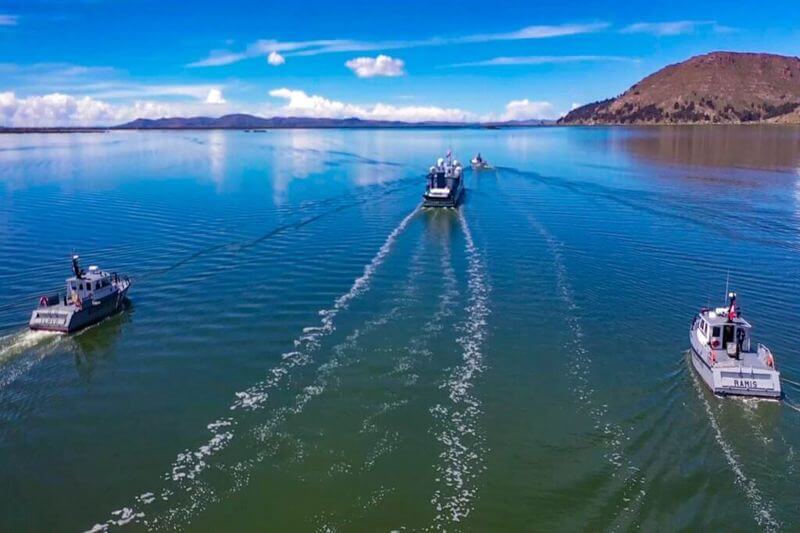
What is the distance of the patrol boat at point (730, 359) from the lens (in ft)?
77.6

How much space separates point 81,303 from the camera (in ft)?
105

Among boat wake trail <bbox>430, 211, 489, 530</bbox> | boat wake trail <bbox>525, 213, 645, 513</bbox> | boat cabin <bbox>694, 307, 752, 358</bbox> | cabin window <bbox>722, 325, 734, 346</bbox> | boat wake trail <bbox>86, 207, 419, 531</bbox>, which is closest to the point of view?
boat wake trail <bbox>86, 207, 419, 531</bbox>

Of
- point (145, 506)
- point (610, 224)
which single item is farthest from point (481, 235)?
point (145, 506)

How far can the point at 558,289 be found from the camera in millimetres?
37125

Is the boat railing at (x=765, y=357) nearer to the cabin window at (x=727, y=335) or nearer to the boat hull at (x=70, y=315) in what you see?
the cabin window at (x=727, y=335)

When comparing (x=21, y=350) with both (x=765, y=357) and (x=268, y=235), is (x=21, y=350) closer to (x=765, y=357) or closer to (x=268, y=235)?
(x=268, y=235)

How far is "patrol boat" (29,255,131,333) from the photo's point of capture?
101ft

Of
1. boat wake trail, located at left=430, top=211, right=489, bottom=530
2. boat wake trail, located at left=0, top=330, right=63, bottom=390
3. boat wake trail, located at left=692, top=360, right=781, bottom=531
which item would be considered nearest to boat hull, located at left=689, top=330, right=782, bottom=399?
boat wake trail, located at left=692, top=360, right=781, bottom=531

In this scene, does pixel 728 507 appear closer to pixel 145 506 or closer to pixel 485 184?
pixel 145 506

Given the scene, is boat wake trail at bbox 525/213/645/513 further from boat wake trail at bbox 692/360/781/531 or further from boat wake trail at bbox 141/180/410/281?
boat wake trail at bbox 141/180/410/281

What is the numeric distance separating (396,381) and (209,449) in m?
8.19

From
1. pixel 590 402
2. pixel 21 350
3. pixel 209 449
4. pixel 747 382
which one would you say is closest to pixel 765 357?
pixel 747 382

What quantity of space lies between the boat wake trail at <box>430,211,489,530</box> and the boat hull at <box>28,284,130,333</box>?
67.3ft

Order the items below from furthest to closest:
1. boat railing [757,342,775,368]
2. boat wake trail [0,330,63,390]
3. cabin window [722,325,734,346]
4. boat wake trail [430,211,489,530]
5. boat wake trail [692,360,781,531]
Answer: boat wake trail [0,330,63,390] → cabin window [722,325,734,346] → boat railing [757,342,775,368] → boat wake trail [430,211,489,530] → boat wake trail [692,360,781,531]
